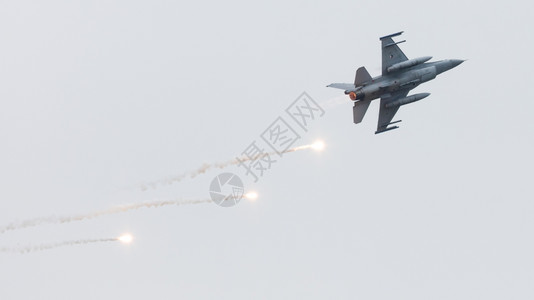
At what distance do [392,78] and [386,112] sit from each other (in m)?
5.18

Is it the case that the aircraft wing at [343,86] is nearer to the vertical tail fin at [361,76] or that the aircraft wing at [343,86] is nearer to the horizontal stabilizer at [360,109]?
the vertical tail fin at [361,76]

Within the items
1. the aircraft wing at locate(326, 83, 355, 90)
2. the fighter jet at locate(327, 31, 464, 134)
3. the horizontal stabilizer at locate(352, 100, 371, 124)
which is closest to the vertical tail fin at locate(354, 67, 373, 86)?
the fighter jet at locate(327, 31, 464, 134)

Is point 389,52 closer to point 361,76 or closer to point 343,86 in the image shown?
point 361,76

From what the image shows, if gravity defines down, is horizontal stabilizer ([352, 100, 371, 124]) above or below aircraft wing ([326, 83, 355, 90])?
below

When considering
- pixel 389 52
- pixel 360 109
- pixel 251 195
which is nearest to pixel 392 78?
pixel 389 52

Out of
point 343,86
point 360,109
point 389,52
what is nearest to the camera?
point 343,86

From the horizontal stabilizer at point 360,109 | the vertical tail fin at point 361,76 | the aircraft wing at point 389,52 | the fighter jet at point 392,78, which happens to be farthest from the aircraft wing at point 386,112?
the vertical tail fin at point 361,76

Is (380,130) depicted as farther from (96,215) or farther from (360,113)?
(96,215)

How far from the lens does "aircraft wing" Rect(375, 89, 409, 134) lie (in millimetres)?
85875

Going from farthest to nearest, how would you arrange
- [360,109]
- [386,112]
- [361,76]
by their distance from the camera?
[386,112], [360,109], [361,76]

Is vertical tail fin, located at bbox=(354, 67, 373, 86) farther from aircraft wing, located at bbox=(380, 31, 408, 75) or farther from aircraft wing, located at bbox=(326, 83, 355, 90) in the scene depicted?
aircraft wing, located at bbox=(380, 31, 408, 75)

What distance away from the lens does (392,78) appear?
83188 mm

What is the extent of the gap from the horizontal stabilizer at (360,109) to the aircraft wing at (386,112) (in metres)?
3.11

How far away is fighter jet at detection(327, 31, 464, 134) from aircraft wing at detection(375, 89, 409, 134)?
103 mm
